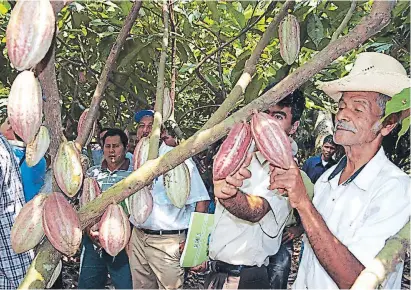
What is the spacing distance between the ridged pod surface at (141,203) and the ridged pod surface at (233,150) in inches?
→ 6.9

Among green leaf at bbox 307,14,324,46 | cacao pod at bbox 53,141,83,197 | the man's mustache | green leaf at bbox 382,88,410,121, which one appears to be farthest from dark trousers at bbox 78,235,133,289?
green leaf at bbox 382,88,410,121

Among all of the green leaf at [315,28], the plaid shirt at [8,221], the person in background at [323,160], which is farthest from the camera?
the person in background at [323,160]

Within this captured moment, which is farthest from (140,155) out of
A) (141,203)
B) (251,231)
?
(251,231)

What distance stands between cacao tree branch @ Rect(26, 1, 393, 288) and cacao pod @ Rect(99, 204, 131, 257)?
11cm

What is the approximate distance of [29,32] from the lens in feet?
2.71

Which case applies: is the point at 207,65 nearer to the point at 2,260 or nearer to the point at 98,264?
the point at 98,264

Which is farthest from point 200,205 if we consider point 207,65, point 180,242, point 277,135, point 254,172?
point 277,135

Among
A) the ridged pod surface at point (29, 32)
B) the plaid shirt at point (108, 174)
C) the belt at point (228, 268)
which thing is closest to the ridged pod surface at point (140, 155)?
the ridged pod surface at point (29, 32)

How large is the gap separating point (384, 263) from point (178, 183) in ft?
2.41

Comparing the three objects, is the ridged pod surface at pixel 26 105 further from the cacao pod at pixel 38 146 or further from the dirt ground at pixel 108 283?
the dirt ground at pixel 108 283

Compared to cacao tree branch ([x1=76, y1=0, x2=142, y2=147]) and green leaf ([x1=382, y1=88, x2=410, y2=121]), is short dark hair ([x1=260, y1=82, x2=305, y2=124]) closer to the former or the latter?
cacao tree branch ([x1=76, y1=0, x2=142, y2=147])

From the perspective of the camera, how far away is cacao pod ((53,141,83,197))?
2.97 ft

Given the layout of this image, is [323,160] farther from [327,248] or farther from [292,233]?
[327,248]

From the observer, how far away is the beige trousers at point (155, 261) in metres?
3.26
